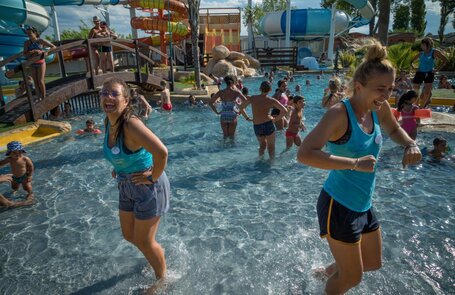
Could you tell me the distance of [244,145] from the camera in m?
8.10

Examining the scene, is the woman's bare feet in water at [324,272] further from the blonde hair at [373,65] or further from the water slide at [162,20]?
the water slide at [162,20]

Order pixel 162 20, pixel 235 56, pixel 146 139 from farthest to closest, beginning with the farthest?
pixel 235 56, pixel 162 20, pixel 146 139

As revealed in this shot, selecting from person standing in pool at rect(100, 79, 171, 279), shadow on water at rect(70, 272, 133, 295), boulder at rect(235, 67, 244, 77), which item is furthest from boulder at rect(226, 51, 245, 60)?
person standing in pool at rect(100, 79, 171, 279)

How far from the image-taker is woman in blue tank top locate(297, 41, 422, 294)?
188cm

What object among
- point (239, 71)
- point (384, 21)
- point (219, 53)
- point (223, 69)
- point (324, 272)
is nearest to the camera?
point (324, 272)

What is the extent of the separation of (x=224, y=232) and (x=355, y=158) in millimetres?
2639

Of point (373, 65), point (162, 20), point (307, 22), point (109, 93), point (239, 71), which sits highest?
point (307, 22)

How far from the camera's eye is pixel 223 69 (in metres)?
23.2

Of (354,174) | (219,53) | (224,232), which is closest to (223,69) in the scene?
(219,53)

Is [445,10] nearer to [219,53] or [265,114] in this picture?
[219,53]

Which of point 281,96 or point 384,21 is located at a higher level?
point 384,21

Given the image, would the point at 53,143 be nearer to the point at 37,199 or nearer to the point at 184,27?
the point at 37,199

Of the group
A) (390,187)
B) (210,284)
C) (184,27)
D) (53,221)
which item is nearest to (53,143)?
(53,221)

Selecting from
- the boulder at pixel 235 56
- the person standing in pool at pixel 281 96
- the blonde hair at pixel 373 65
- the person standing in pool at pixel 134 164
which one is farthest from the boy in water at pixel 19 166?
the boulder at pixel 235 56
